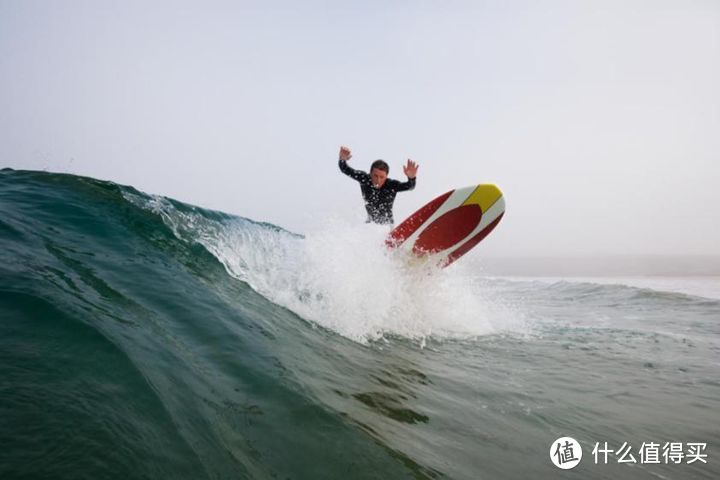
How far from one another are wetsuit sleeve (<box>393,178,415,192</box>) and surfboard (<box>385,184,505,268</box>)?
17.9 inches

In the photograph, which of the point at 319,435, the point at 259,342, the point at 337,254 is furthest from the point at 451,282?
the point at 319,435

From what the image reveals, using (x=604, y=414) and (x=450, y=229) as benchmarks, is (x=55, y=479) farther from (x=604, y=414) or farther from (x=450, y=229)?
(x=450, y=229)

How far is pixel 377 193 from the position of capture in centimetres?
746

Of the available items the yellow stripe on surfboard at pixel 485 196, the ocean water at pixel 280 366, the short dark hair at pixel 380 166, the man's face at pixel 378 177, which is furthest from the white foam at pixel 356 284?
the yellow stripe on surfboard at pixel 485 196

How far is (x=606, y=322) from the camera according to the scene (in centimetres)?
884

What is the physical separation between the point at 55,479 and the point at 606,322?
9894 mm

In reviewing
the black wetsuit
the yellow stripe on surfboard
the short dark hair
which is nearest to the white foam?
the black wetsuit

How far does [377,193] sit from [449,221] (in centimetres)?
141

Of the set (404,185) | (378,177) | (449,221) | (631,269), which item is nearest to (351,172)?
(378,177)

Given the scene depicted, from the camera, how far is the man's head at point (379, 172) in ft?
23.9

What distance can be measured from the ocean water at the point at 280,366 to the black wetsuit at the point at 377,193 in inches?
15.0

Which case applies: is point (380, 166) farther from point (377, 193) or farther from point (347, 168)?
point (347, 168)

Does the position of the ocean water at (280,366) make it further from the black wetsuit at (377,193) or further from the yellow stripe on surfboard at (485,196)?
the yellow stripe on surfboard at (485,196)

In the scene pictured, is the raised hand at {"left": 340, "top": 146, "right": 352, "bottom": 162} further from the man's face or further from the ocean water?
the ocean water
